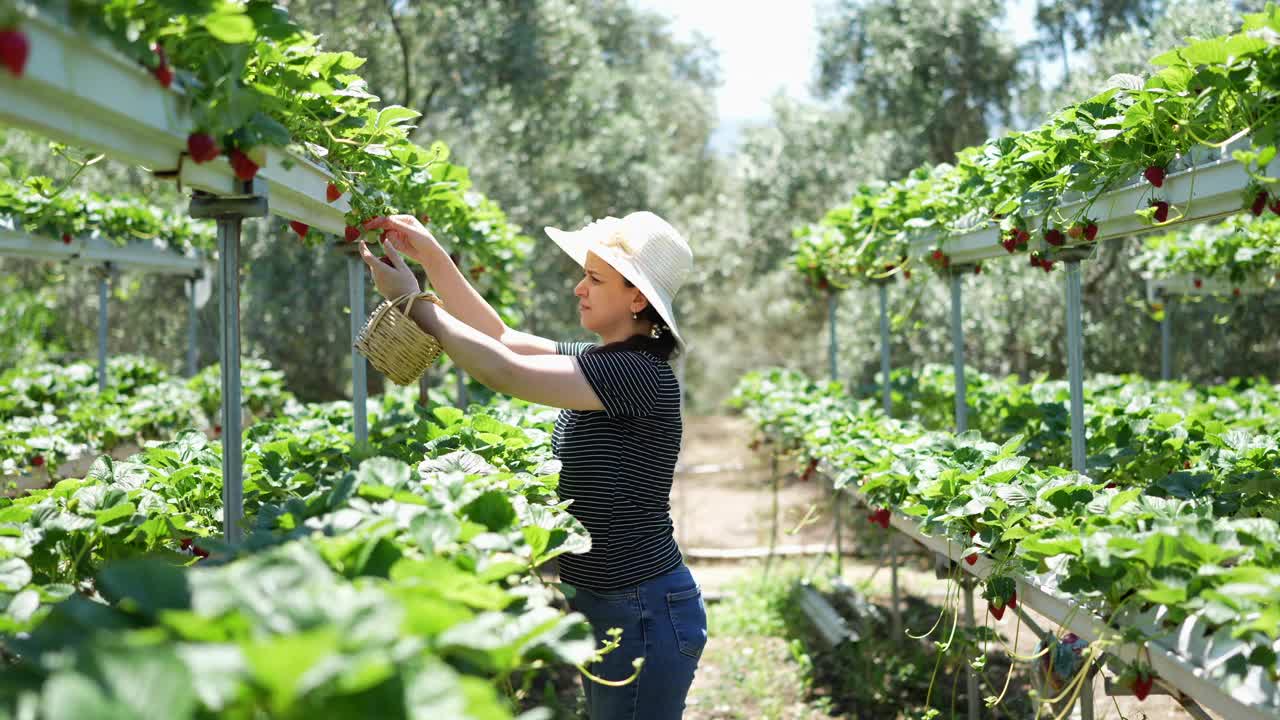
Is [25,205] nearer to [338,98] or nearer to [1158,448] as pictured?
[338,98]

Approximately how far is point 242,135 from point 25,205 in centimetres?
392

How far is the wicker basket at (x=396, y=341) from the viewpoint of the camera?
188cm

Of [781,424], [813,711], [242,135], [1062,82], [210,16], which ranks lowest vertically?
[813,711]

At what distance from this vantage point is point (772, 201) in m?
12.8

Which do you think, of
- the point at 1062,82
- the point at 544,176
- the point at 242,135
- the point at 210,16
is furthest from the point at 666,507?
the point at 1062,82

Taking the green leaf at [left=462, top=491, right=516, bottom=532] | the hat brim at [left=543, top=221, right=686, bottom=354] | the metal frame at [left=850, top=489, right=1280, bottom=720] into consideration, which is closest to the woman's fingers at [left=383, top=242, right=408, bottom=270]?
the hat brim at [left=543, top=221, right=686, bottom=354]

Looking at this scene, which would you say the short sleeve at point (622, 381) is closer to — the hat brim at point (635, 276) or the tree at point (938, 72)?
the hat brim at point (635, 276)

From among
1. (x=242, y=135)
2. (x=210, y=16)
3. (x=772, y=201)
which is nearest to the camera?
(x=210, y=16)

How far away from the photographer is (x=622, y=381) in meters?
1.97

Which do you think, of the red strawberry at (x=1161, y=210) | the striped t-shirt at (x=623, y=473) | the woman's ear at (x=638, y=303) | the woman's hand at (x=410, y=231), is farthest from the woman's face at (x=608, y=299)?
the red strawberry at (x=1161, y=210)

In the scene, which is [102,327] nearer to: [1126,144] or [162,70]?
[162,70]

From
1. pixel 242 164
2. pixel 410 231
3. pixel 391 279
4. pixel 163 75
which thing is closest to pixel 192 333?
pixel 410 231

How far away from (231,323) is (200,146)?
1.88 ft

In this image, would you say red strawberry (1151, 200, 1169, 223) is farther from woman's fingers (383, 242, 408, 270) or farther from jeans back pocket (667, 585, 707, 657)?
woman's fingers (383, 242, 408, 270)
